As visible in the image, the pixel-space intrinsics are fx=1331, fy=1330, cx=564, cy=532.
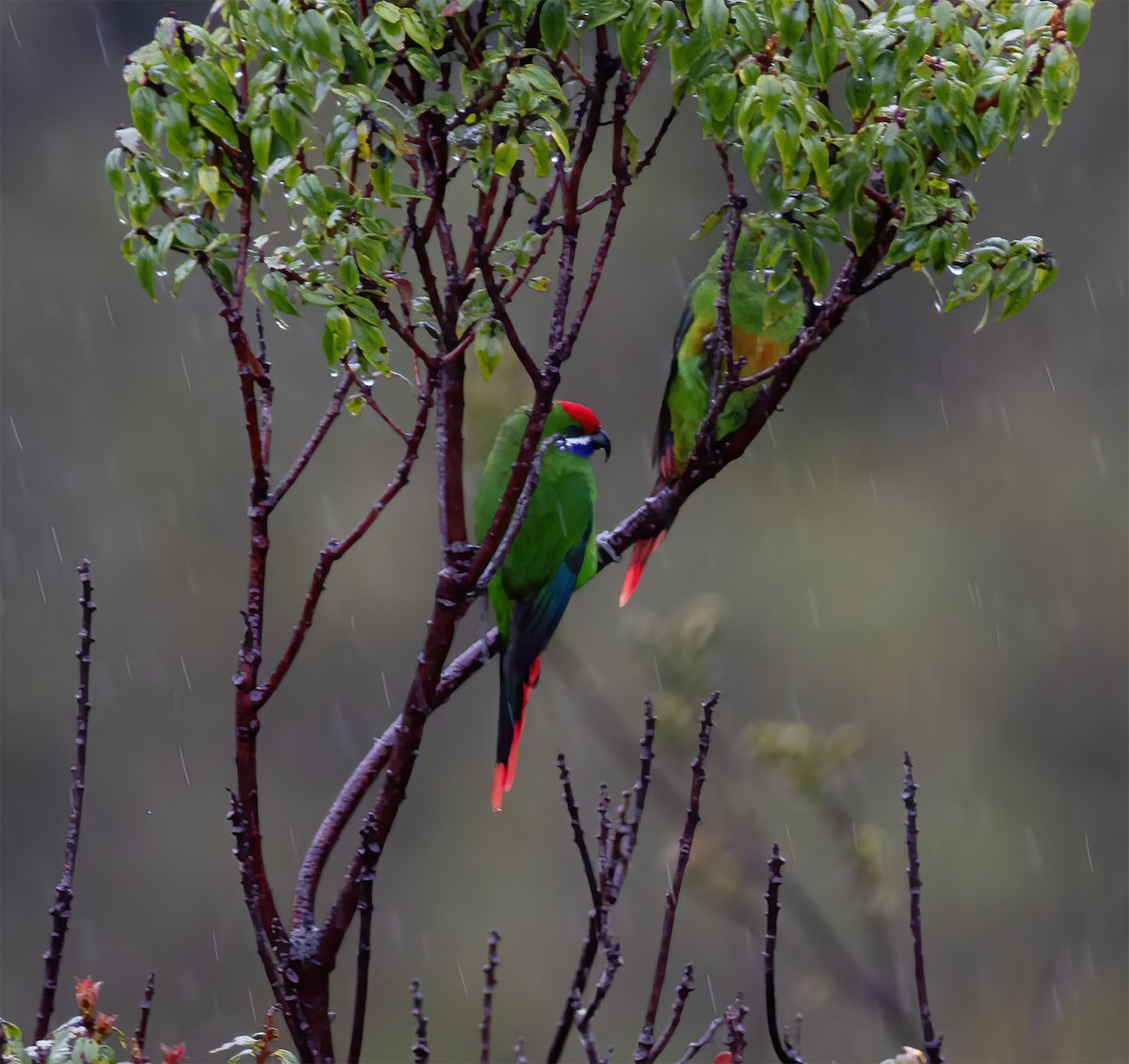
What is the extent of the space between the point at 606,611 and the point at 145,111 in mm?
4452

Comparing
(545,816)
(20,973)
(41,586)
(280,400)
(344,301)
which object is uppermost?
(280,400)

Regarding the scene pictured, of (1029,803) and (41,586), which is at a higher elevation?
(41,586)

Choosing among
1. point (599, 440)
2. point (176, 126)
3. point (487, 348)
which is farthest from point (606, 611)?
point (176, 126)

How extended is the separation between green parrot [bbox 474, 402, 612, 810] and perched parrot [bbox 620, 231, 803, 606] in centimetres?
16

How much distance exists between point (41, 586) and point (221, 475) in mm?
954

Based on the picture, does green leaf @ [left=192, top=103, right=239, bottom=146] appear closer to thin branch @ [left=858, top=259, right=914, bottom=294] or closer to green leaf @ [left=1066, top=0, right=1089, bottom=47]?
thin branch @ [left=858, top=259, right=914, bottom=294]

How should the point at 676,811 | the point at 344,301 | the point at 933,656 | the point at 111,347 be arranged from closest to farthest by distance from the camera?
the point at 344,301 → the point at 676,811 → the point at 933,656 → the point at 111,347

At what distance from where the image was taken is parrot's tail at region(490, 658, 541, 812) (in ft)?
5.46

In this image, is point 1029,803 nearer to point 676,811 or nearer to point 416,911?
point 416,911

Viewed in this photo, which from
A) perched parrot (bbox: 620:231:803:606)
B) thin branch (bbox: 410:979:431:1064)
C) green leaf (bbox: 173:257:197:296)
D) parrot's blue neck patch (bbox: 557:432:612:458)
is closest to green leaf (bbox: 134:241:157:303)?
green leaf (bbox: 173:257:197:296)

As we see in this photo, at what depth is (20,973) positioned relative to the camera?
589 cm

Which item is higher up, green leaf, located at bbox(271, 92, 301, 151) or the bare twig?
green leaf, located at bbox(271, 92, 301, 151)

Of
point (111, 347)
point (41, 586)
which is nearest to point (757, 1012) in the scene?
point (41, 586)

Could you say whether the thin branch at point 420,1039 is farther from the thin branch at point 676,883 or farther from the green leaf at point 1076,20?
the green leaf at point 1076,20
